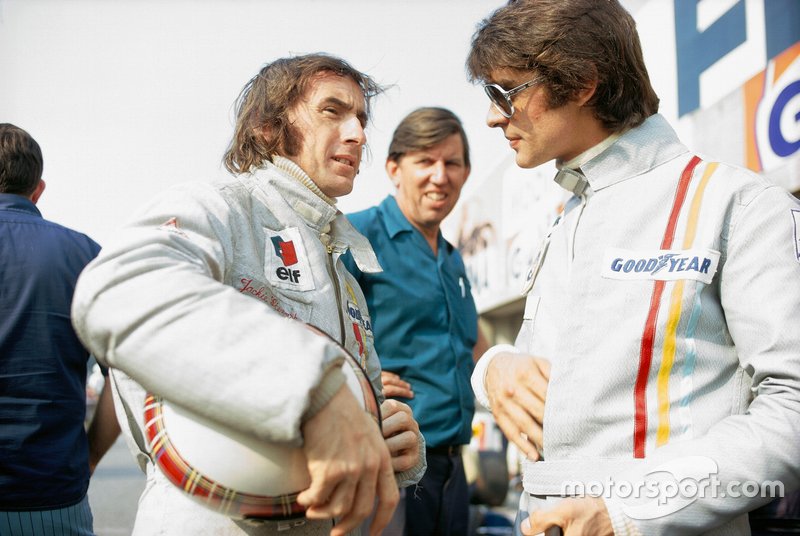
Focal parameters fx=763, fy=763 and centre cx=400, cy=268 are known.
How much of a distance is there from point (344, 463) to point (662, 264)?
0.92m

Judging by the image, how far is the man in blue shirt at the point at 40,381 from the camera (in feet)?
9.25

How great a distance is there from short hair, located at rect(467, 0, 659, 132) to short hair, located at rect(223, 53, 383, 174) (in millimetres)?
563

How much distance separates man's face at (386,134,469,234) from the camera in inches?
171

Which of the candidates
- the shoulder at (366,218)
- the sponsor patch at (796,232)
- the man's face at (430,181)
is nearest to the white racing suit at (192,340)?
the sponsor patch at (796,232)

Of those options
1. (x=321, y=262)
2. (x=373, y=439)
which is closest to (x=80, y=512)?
(x=321, y=262)

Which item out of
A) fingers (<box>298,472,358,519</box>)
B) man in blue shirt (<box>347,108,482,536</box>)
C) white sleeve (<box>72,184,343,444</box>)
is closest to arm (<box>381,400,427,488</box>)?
fingers (<box>298,472,358,519</box>)

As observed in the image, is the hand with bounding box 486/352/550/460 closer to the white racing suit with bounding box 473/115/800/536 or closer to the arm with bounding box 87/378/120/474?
the white racing suit with bounding box 473/115/800/536

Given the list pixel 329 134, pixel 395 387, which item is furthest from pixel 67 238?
pixel 395 387

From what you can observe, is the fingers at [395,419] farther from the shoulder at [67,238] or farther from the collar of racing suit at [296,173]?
the shoulder at [67,238]

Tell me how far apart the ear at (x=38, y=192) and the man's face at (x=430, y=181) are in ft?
6.13

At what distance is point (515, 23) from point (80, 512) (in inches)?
95.5

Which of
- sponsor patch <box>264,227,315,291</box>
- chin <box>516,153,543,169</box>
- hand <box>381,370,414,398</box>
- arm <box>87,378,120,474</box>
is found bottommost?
hand <box>381,370,414,398</box>

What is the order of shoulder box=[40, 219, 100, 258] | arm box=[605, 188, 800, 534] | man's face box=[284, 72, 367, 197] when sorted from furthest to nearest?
shoulder box=[40, 219, 100, 258] → man's face box=[284, 72, 367, 197] → arm box=[605, 188, 800, 534]

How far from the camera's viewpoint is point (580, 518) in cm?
162
